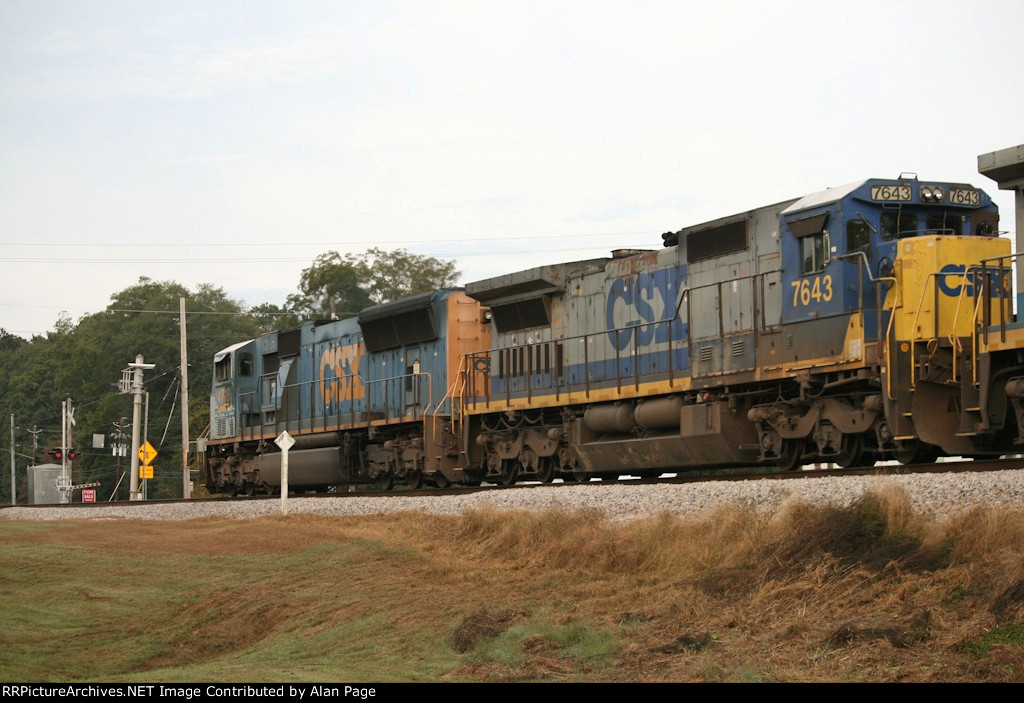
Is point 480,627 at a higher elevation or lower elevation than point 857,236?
lower

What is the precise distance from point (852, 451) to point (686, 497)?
116 inches

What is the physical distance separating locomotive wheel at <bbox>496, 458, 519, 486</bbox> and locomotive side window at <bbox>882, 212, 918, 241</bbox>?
8.63 metres

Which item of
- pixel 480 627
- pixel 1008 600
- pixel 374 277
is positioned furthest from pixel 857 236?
pixel 374 277

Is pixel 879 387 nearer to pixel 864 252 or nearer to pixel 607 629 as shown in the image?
pixel 864 252

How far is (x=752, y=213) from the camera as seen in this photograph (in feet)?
55.4

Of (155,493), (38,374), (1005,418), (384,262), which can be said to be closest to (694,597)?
(1005,418)

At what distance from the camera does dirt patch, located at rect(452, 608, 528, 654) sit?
944 cm

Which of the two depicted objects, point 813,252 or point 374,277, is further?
point 374,277

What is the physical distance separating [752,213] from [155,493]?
63.6m

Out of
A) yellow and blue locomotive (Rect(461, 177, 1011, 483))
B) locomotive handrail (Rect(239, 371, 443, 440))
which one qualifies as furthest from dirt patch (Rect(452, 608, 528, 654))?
locomotive handrail (Rect(239, 371, 443, 440))

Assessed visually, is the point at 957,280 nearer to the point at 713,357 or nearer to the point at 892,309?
the point at 892,309

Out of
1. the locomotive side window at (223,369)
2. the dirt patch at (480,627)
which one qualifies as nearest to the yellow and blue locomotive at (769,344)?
the dirt patch at (480,627)

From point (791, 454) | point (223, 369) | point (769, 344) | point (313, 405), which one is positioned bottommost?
point (791, 454)

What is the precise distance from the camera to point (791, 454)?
16.2 metres
